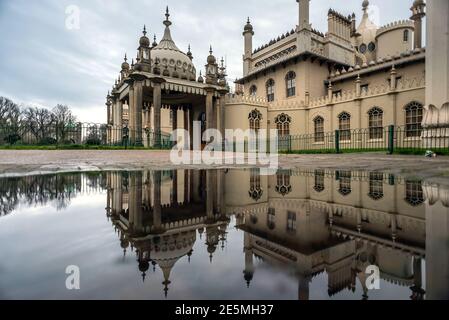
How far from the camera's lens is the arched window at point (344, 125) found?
20328mm

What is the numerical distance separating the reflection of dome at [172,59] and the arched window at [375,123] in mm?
14387

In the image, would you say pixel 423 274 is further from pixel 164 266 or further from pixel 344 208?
pixel 344 208

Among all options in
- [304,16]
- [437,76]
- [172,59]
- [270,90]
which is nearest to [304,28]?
[304,16]

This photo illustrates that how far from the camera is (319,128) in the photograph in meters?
22.5

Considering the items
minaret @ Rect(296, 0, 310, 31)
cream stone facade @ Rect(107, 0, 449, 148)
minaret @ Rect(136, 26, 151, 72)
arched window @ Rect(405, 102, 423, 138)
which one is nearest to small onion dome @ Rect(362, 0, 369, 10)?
cream stone facade @ Rect(107, 0, 449, 148)

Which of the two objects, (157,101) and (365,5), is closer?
(157,101)

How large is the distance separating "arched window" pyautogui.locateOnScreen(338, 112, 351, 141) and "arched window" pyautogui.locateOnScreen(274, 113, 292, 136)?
4452 millimetres

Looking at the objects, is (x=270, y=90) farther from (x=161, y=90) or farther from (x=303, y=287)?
(x=303, y=287)

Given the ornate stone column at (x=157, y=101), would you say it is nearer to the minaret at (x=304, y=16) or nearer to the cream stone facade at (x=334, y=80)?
the cream stone facade at (x=334, y=80)

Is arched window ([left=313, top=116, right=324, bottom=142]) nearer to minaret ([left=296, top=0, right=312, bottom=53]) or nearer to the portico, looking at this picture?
minaret ([left=296, top=0, right=312, bottom=53])

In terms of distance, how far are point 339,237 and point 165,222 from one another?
1.15 meters

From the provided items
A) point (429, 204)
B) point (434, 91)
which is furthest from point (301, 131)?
point (429, 204)

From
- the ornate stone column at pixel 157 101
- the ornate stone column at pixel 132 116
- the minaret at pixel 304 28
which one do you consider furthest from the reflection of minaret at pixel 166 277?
the minaret at pixel 304 28

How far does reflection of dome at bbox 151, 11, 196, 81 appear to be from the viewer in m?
19.9
